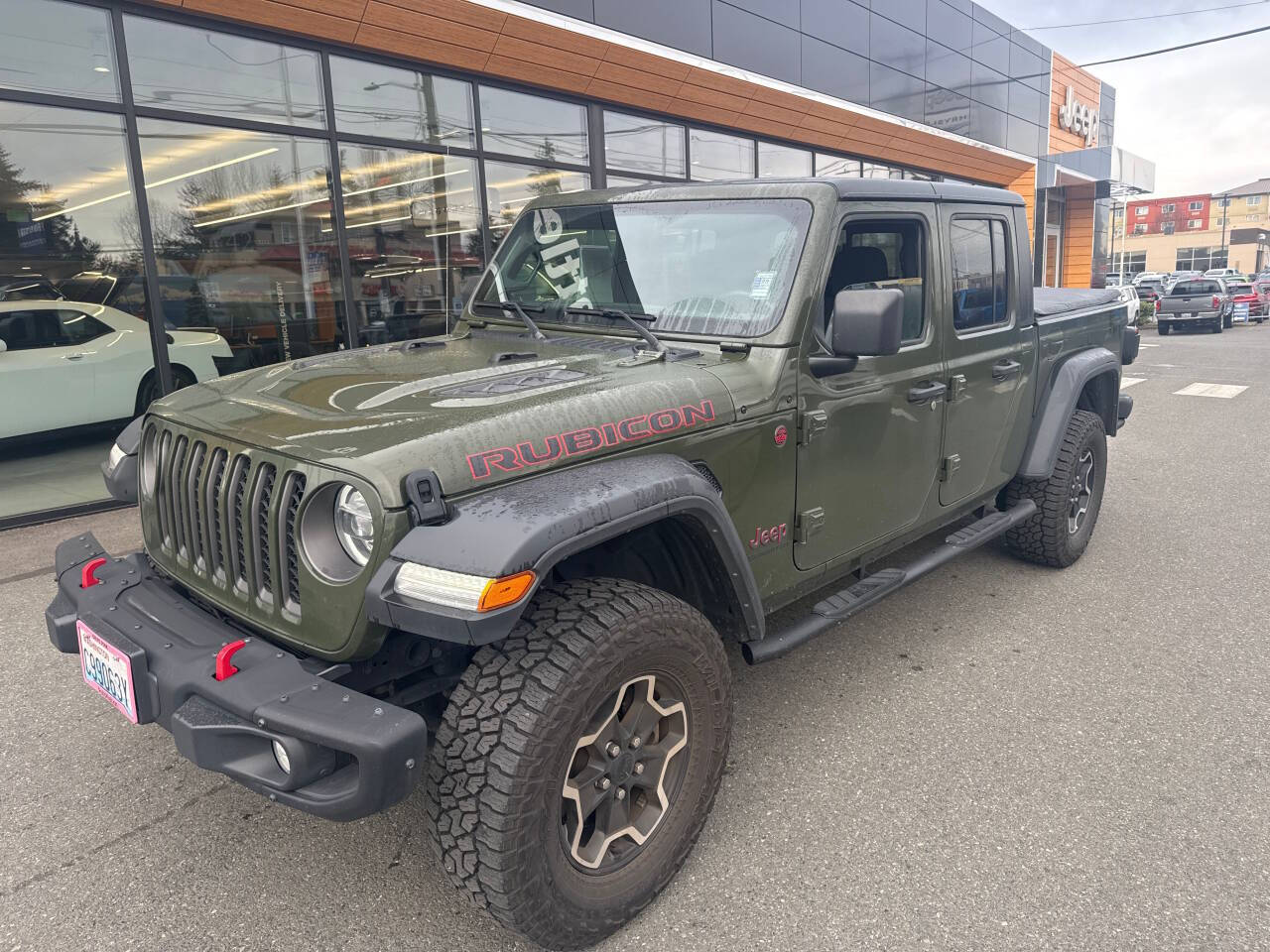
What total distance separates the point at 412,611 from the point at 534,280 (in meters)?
1.98

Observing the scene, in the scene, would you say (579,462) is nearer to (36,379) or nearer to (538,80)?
(36,379)

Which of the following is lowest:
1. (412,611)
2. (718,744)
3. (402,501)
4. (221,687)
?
(718,744)

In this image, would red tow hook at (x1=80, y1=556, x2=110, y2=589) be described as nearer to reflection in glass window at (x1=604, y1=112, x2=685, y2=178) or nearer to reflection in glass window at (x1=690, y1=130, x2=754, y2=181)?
reflection in glass window at (x1=604, y1=112, x2=685, y2=178)

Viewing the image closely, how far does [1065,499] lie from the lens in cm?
452

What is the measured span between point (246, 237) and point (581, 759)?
637cm

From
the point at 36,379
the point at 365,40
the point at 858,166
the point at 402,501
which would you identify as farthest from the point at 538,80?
the point at 402,501

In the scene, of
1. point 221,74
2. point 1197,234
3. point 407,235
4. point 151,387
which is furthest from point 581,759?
point 1197,234

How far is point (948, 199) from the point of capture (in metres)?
3.64

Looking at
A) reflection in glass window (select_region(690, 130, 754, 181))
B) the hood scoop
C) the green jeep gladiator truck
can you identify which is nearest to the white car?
the green jeep gladiator truck

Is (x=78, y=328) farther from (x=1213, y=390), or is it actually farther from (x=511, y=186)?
(x=1213, y=390)

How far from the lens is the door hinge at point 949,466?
143 inches

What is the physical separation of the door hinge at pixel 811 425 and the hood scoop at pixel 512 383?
0.73 meters

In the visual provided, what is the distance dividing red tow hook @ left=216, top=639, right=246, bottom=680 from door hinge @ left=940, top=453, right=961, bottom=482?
2.75m

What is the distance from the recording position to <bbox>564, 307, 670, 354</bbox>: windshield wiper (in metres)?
2.87
